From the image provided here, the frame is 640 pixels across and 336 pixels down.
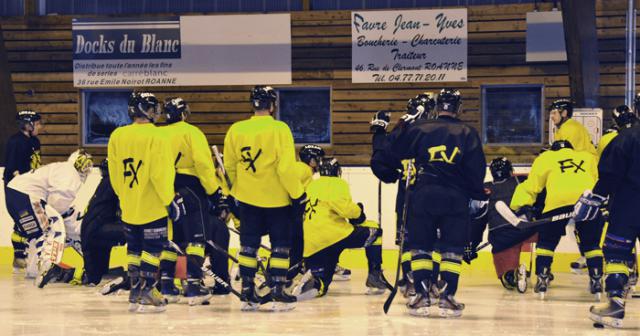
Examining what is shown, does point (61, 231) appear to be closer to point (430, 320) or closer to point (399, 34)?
point (430, 320)

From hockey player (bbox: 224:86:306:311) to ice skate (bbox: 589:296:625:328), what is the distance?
2.16 meters

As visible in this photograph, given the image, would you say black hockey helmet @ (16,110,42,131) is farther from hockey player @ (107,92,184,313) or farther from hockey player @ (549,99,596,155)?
hockey player @ (549,99,596,155)

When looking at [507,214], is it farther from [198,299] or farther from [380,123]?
[198,299]

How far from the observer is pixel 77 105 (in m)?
16.7

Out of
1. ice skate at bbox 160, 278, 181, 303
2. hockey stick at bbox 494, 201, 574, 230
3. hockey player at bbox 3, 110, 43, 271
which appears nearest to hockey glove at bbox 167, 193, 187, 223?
ice skate at bbox 160, 278, 181, 303

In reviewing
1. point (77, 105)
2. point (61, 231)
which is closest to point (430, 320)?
point (61, 231)

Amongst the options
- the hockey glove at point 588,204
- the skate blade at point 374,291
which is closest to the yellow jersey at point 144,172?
the skate blade at point 374,291

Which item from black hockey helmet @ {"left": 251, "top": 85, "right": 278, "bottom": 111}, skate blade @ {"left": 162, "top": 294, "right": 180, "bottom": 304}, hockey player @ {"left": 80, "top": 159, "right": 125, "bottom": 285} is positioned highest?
black hockey helmet @ {"left": 251, "top": 85, "right": 278, "bottom": 111}

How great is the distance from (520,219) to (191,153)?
2.65 metres

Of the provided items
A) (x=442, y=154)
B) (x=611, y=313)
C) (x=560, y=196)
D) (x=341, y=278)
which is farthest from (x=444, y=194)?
(x=341, y=278)

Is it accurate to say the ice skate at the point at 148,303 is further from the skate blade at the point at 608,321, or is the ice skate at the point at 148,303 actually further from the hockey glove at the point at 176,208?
the skate blade at the point at 608,321

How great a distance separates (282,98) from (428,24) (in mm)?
2178

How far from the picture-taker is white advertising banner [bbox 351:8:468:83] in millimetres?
15383

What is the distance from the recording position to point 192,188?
29.8 ft
